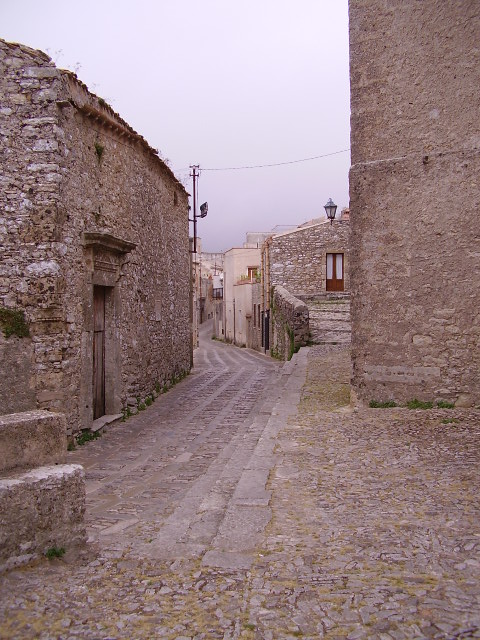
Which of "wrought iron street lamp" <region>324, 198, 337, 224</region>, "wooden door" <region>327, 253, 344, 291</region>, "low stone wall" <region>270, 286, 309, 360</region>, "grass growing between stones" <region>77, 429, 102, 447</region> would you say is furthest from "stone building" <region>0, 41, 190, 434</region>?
"wooden door" <region>327, 253, 344, 291</region>

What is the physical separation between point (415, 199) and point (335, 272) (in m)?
17.7

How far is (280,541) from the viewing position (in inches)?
154

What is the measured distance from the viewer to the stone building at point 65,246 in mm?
7129

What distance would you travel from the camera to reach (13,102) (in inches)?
281

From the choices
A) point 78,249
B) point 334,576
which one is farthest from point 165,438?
point 334,576

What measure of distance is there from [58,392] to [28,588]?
4.28m

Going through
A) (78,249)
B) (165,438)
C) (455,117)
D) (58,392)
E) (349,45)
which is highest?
(349,45)

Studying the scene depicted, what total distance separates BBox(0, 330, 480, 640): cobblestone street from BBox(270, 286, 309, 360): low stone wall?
9595 millimetres

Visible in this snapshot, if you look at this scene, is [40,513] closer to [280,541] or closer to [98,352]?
[280,541]

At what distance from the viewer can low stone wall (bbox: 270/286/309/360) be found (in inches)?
679

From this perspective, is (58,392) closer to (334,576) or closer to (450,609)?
(334,576)

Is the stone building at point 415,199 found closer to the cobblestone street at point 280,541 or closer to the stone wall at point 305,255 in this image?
the cobblestone street at point 280,541

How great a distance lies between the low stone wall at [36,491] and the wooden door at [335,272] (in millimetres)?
22063

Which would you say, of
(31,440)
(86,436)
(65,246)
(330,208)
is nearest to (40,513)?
(31,440)
